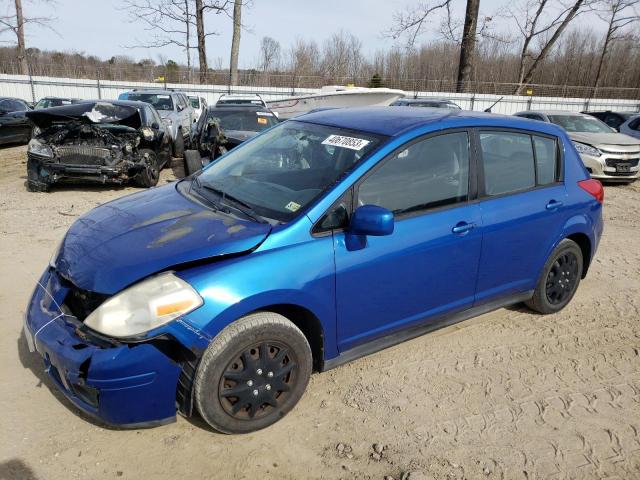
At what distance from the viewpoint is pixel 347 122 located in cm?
348

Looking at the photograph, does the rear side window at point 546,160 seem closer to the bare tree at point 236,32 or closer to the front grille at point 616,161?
the front grille at point 616,161

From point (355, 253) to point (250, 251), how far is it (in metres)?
0.64

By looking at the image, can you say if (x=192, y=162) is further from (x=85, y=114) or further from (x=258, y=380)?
(x=85, y=114)

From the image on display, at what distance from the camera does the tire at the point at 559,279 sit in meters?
4.10

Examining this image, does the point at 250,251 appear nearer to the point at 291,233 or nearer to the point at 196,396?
the point at 291,233

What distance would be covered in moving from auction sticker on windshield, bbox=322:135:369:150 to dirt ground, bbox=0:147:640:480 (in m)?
1.54

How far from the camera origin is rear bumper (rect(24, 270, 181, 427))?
2320 mm

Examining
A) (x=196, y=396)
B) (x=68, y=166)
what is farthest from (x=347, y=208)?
(x=68, y=166)

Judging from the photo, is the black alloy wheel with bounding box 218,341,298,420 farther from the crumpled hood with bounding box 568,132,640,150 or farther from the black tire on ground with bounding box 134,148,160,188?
the crumpled hood with bounding box 568,132,640,150

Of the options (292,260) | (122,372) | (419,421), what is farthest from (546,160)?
(122,372)

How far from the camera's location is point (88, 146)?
8.27m

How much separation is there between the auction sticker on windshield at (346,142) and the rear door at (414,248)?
21 centimetres

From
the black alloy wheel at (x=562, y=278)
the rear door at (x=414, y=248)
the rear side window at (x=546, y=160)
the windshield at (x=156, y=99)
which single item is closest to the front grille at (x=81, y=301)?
the rear door at (x=414, y=248)

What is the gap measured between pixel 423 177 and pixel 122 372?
2151 mm
